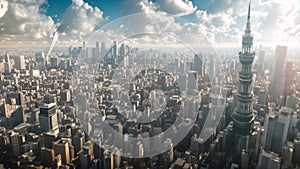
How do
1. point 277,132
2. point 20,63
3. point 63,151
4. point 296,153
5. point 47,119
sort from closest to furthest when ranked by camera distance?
point 63,151, point 296,153, point 277,132, point 47,119, point 20,63

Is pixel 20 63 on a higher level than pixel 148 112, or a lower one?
higher

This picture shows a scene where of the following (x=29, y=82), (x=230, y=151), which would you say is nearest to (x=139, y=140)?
(x=230, y=151)

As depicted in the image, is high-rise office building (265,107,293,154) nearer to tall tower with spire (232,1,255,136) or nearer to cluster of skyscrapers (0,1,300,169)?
cluster of skyscrapers (0,1,300,169)

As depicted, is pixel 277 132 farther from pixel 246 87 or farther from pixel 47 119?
pixel 47 119

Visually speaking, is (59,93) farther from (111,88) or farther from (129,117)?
(129,117)

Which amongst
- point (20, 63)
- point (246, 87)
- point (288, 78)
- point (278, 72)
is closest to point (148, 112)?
point (246, 87)

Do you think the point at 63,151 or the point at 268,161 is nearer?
the point at 268,161

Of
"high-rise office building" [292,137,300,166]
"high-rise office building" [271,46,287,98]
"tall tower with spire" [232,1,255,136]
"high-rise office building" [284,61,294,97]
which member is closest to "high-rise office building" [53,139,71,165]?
"tall tower with spire" [232,1,255,136]

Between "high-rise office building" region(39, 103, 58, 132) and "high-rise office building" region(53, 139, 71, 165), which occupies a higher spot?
"high-rise office building" region(39, 103, 58, 132)
